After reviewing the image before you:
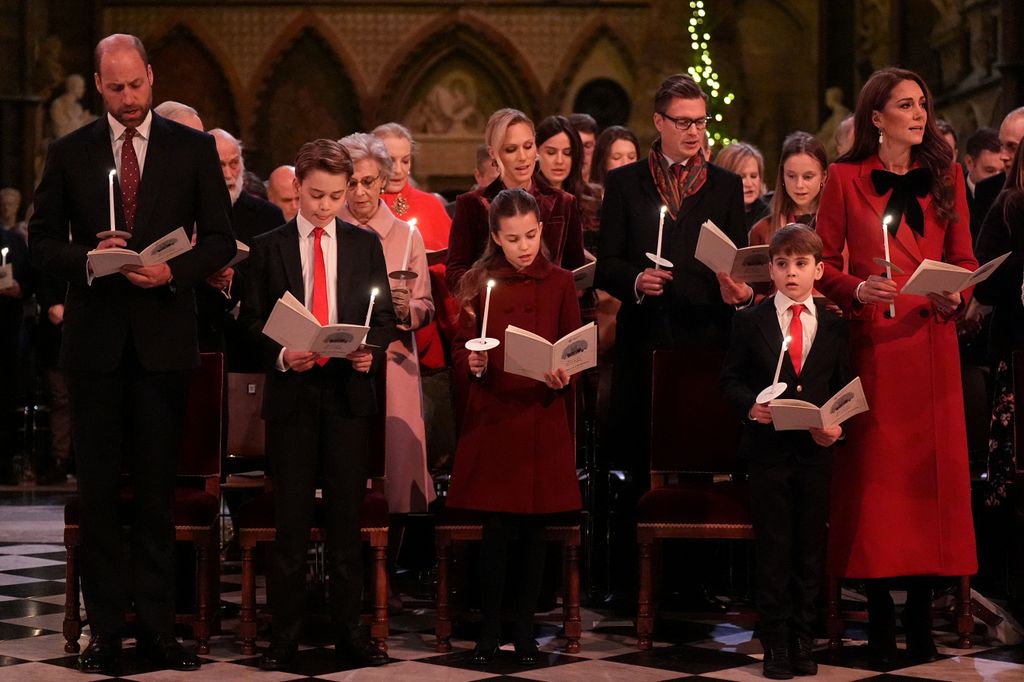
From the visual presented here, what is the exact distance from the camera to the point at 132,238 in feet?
14.7

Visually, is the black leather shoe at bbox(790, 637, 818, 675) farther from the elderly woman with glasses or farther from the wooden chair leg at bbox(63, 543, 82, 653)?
Result: the wooden chair leg at bbox(63, 543, 82, 653)

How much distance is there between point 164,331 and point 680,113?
199 cm

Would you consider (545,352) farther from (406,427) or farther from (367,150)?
(367,150)

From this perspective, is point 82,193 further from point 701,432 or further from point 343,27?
point 343,27

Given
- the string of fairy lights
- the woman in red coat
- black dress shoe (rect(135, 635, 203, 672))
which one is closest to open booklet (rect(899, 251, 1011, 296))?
the woman in red coat

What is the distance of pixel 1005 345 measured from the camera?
17.8ft

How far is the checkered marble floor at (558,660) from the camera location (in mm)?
4359

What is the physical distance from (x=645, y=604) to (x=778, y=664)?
0.57 meters

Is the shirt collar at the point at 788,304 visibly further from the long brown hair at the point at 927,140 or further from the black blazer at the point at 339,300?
the black blazer at the point at 339,300

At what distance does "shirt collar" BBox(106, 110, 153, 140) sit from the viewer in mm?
4516

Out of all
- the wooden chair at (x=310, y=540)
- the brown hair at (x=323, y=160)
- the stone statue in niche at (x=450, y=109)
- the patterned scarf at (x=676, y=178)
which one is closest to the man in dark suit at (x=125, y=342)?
the wooden chair at (x=310, y=540)

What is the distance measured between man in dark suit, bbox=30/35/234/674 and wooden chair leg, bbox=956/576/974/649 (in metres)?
2.42

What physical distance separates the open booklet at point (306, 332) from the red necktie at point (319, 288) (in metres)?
0.29

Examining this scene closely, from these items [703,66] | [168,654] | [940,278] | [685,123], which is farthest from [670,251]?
[703,66]
